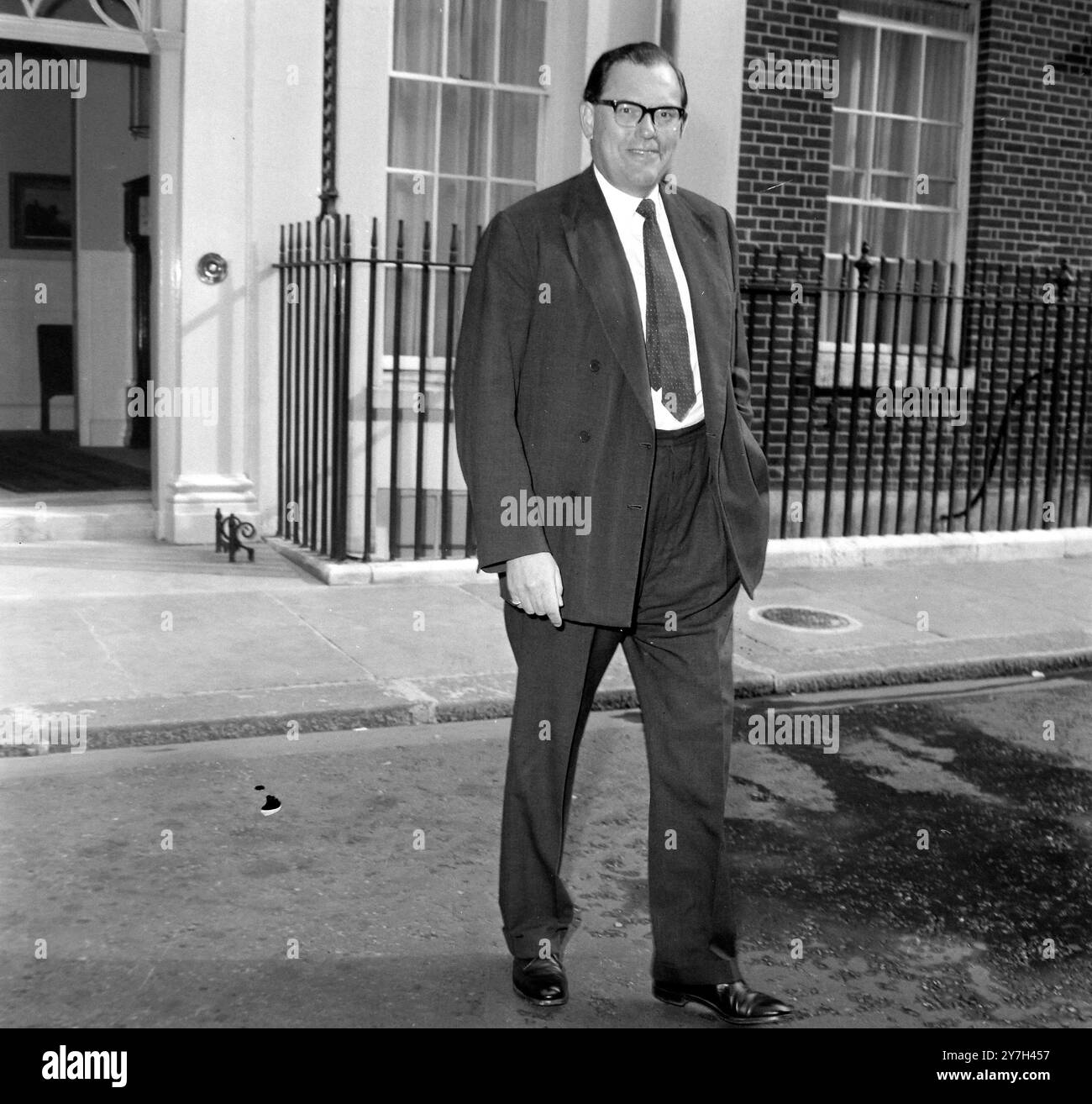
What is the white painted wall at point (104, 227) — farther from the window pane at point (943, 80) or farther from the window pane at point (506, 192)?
the window pane at point (943, 80)

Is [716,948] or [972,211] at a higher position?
[972,211]

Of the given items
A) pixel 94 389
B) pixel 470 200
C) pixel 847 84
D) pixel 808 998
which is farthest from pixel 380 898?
pixel 94 389

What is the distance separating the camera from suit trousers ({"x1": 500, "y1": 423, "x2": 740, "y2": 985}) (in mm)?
3467

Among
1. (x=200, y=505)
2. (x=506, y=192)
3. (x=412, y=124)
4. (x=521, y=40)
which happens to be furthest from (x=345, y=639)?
(x=521, y=40)

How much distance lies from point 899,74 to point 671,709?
9396mm

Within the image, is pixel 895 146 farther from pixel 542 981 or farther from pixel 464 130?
pixel 542 981

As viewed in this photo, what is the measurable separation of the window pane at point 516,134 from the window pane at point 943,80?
11.1ft

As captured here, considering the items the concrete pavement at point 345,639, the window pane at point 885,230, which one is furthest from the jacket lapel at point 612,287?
the window pane at point 885,230

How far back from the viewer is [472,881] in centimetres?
442

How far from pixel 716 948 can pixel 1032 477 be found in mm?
7631

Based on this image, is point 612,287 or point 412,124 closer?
point 612,287

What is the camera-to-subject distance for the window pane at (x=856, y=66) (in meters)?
11.3

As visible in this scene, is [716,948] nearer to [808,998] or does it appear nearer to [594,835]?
[808,998]

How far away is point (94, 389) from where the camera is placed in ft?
47.2
